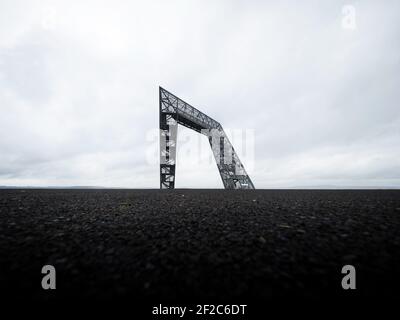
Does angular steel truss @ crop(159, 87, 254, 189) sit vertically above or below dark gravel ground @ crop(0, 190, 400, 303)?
above

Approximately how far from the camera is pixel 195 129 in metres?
22.8

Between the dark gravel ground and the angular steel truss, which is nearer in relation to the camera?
the dark gravel ground

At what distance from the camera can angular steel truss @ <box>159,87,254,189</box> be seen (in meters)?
18.0

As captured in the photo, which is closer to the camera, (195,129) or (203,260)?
(203,260)

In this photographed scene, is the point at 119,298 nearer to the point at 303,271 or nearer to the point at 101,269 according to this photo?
the point at 101,269

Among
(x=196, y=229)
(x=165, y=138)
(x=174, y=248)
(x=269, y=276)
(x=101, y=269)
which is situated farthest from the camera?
(x=165, y=138)

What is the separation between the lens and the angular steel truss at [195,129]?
59.2 feet

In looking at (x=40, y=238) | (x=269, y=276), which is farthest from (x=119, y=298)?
(x=40, y=238)

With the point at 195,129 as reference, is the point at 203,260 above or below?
below

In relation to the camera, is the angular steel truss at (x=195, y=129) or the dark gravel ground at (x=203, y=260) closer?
the dark gravel ground at (x=203, y=260)

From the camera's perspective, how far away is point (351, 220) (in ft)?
7.82

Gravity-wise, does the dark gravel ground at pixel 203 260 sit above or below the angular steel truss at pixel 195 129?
below

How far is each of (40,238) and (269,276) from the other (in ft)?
7.84
